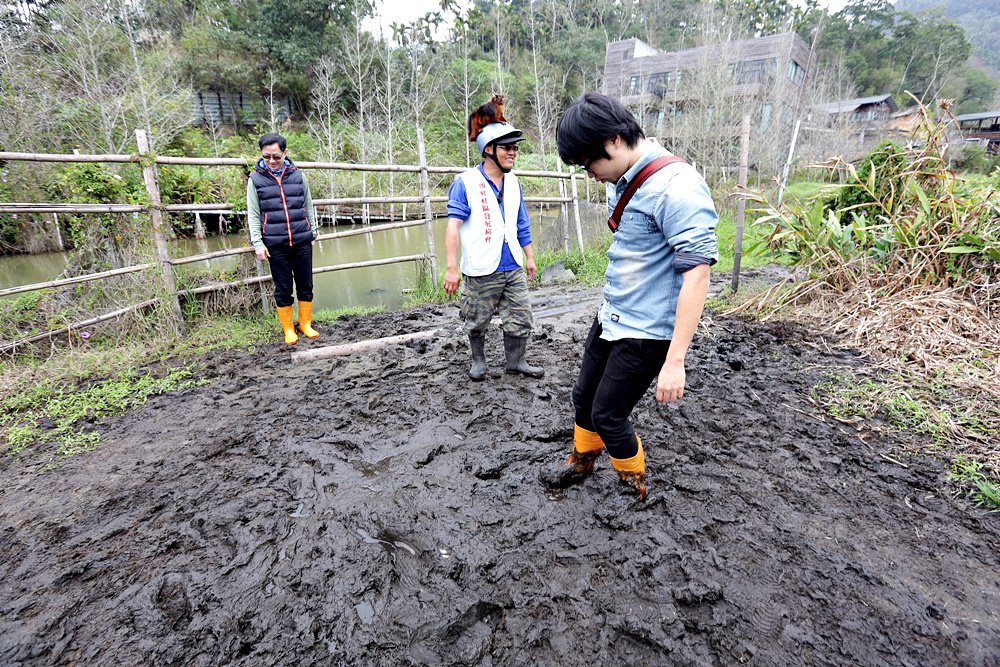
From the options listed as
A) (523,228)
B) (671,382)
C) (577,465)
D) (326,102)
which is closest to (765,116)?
(326,102)

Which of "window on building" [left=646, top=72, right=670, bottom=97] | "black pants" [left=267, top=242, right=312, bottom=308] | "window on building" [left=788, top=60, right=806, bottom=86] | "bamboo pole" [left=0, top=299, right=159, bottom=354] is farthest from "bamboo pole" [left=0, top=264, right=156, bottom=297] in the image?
"window on building" [left=788, top=60, right=806, bottom=86]

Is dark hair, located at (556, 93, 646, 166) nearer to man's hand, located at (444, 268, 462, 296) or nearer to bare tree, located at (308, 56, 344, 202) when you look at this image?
man's hand, located at (444, 268, 462, 296)

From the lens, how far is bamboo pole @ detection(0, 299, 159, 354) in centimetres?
391

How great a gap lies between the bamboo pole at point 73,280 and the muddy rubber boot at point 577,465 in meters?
4.15

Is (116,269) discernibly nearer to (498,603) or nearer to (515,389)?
(515,389)

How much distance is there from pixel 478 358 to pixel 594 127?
2.33 m

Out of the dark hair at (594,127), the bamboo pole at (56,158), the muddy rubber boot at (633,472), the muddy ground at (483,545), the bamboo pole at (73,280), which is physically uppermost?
the bamboo pole at (56,158)

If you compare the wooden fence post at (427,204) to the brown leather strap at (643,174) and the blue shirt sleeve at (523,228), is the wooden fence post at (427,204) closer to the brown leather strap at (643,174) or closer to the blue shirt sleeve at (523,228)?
the blue shirt sleeve at (523,228)

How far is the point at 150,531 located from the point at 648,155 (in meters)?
2.48

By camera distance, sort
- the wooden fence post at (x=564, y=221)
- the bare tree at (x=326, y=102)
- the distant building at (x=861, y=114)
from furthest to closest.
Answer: the bare tree at (x=326, y=102)
the distant building at (x=861, y=114)
the wooden fence post at (x=564, y=221)

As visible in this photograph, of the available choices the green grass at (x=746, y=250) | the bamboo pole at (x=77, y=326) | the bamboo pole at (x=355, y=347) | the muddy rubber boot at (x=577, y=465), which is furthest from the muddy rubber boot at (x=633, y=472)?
the bamboo pole at (x=77, y=326)

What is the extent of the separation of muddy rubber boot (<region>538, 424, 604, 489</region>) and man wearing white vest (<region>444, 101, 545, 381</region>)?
4.27 feet

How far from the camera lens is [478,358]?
363 cm

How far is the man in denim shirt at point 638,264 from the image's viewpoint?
1450 mm
